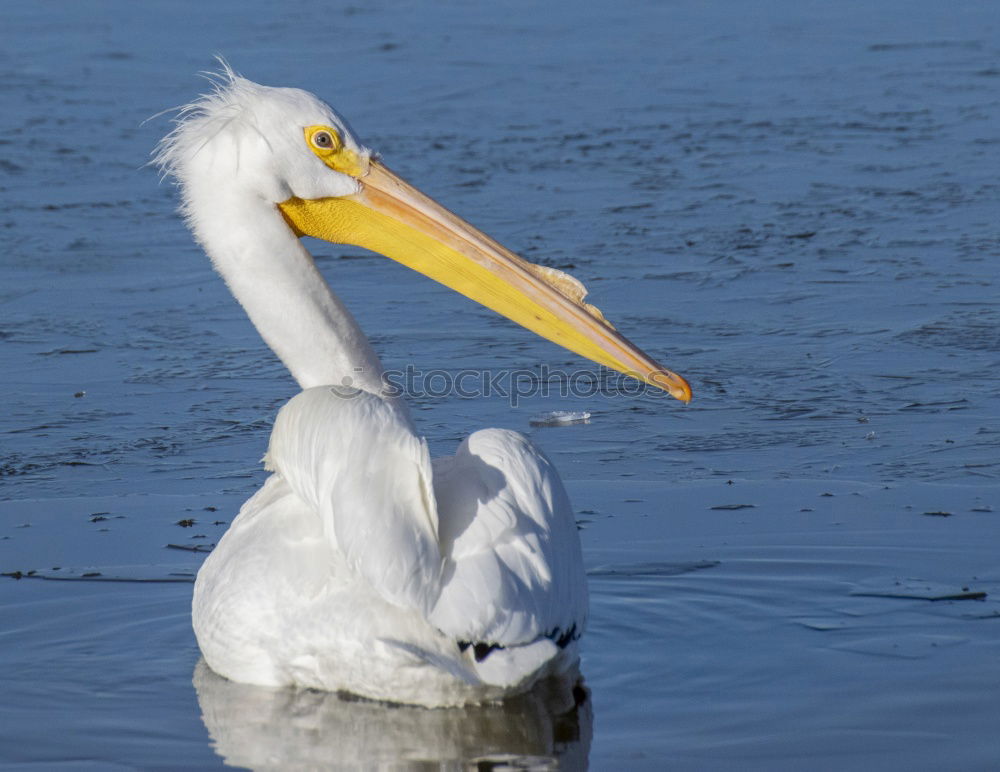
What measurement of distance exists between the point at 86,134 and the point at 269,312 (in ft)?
18.8

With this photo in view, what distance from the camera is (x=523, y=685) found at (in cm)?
338

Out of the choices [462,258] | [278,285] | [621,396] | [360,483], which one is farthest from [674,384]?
[621,396]

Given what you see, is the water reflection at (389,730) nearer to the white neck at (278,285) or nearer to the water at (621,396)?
the water at (621,396)

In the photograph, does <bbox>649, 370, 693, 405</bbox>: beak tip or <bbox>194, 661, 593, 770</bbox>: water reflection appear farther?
<bbox>649, 370, 693, 405</bbox>: beak tip

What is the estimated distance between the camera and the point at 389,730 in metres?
3.32

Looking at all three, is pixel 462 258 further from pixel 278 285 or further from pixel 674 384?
pixel 674 384

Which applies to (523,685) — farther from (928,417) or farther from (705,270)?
(705,270)

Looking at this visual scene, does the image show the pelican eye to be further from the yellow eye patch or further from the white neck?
the white neck

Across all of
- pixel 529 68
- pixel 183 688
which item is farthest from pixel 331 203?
pixel 529 68

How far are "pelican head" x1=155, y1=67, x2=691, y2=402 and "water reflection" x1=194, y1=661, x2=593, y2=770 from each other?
865mm

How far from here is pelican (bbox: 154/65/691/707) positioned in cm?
313

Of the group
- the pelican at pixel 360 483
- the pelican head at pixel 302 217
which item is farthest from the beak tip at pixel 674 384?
the pelican head at pixel 302 217

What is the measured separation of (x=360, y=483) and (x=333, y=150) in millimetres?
1161

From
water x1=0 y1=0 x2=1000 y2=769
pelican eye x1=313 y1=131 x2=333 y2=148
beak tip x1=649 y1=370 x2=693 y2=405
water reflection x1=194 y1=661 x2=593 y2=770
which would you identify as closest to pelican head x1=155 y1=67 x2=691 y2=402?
pelican eye x1=313 y1=131 x2=333 y2=148
